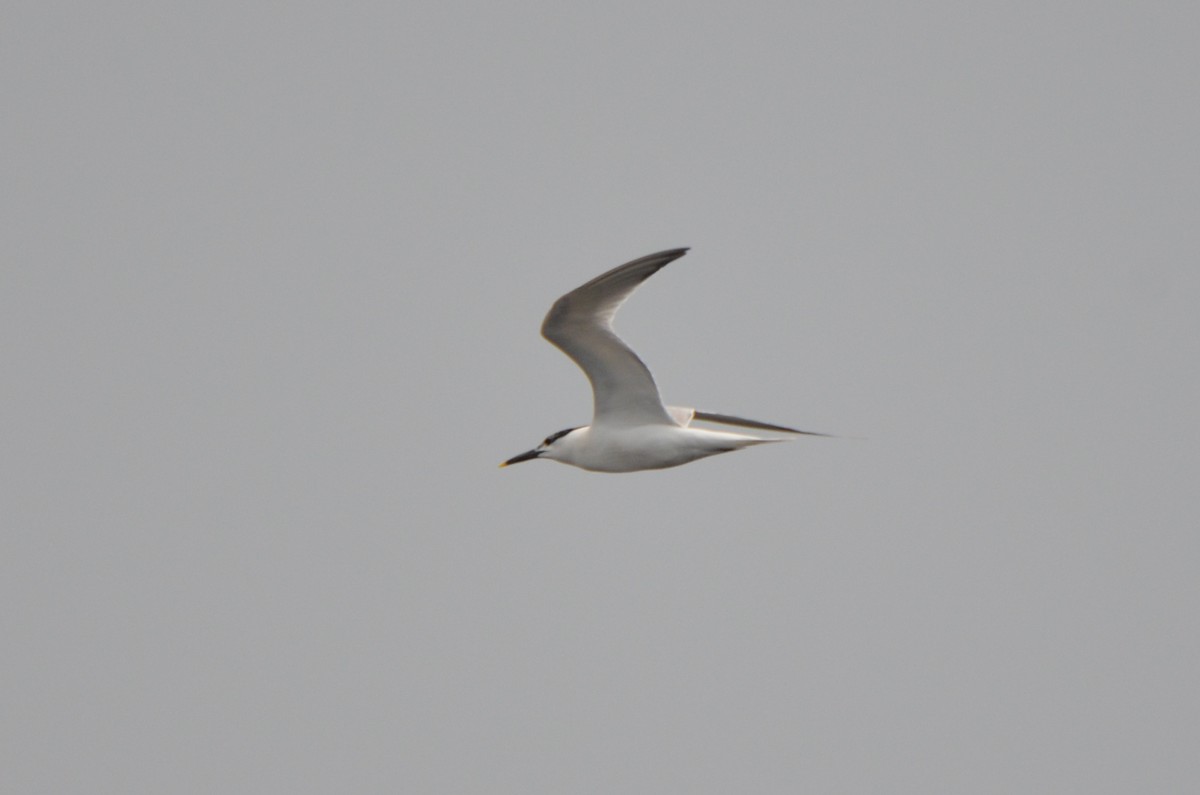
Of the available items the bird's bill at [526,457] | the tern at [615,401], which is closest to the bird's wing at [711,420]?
the tern at [615,401]

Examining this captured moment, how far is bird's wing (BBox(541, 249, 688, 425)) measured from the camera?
10.9 m

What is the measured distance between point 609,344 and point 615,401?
39.5 inches

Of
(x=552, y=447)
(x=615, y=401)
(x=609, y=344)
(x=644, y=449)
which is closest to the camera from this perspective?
(x=609, y=344)

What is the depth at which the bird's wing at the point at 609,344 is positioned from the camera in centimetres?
1088

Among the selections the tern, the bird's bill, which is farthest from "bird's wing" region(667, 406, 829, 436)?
the bird's bill

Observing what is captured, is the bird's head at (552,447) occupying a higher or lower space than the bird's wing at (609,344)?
lower

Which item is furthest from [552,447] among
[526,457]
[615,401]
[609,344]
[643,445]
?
[609,344]

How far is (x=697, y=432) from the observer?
39.2 ft

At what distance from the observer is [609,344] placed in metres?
11.5

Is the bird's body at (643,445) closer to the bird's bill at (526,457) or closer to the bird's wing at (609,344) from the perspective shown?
the bird's wing at (609,344)

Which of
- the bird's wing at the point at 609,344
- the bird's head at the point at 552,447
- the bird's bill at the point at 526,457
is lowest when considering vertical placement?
the bird's bill at the point at 526,457

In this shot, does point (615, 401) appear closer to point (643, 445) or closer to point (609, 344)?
point (643, 445)

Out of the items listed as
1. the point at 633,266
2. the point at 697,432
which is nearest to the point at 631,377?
the point at 697,432

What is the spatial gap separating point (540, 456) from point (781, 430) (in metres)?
2.41
